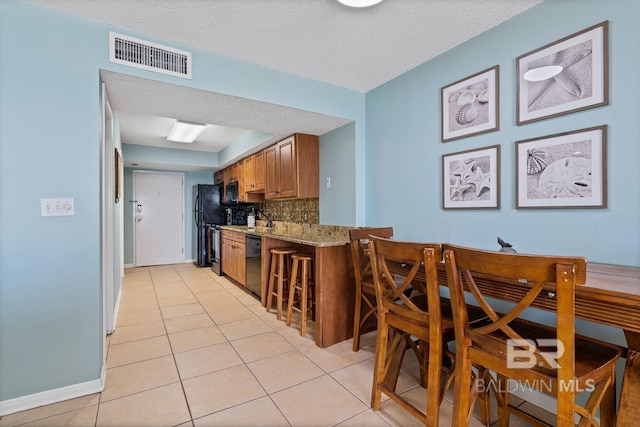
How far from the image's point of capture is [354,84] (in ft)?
9.75

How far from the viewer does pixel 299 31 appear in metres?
2.08

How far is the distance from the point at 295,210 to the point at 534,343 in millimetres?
3643

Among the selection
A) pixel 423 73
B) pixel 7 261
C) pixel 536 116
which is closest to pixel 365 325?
pixel 536 116

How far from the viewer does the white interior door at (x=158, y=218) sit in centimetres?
622

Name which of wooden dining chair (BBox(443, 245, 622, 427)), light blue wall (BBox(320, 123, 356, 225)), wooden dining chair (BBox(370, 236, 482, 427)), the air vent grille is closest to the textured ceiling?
the air vent grille

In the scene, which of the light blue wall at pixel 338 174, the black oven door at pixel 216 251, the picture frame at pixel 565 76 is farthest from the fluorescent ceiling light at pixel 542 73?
the black oven door at pixel 216 251

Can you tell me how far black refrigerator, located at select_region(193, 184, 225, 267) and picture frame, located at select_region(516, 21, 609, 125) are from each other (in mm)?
5433

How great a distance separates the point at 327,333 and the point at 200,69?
2380 millimetres

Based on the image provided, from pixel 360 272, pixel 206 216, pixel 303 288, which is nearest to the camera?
pixel 360 272

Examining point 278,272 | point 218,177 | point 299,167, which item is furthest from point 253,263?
point 218,177

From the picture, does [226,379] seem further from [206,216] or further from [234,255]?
[206,216]

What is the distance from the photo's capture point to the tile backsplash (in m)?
4.03

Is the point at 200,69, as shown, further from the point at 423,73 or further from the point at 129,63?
the point at 423,73

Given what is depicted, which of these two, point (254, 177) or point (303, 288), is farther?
point (254, 177)
